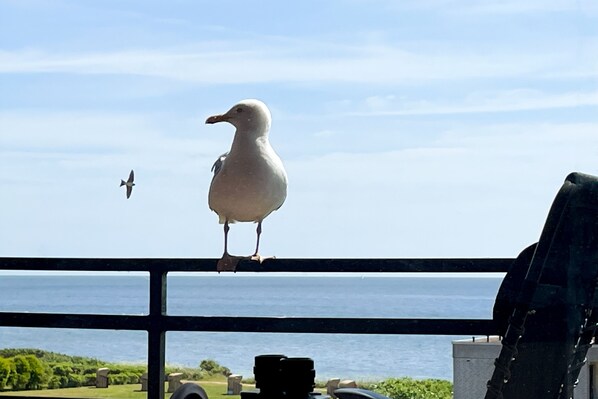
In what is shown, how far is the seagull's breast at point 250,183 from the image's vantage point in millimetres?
3695

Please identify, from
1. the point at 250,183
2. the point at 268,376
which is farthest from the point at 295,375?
the point at 250,183

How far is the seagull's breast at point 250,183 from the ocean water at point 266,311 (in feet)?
57.7

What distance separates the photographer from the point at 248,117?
12.6 feet

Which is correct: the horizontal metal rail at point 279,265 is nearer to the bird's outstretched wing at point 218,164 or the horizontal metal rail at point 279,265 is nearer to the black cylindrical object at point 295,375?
the black cylindrical object at point 295,375

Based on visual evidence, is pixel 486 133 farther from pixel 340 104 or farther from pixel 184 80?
pixel 184 80

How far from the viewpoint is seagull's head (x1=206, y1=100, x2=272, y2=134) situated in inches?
150

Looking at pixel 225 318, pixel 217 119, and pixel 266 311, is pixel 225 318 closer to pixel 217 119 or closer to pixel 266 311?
pixel 217 119

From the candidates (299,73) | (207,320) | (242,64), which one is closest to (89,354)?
(299,73)

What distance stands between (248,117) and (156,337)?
4.48 feet

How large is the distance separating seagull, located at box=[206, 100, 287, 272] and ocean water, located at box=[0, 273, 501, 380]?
57.5ft

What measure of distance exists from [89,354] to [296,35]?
2336 cm

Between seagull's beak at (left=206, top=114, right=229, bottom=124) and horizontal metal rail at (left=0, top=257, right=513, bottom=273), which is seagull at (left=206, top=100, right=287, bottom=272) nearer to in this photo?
seagull's beak at (left=206, top=114, right=229, bottom=124)

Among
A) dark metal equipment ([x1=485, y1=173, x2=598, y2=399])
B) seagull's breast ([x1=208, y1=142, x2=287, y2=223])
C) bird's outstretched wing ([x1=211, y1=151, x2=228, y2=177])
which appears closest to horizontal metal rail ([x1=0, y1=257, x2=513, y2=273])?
seagull's breast ([x1=208, y1=142, x2=287, y2=223])

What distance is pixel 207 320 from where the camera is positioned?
2.57 m
